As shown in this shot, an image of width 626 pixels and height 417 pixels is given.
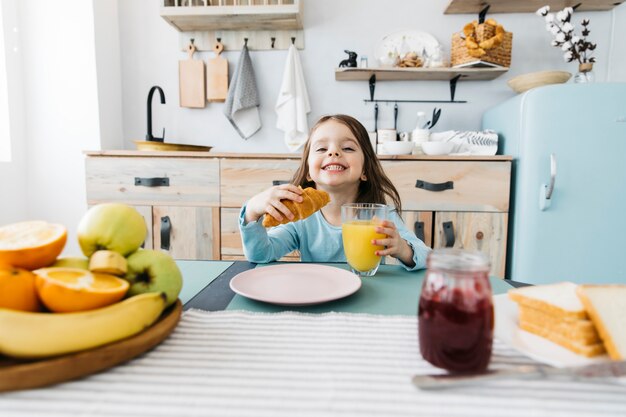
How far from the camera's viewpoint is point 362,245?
0.79 meters

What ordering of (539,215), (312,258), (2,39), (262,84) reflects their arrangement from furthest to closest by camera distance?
(262,84) < (2,39) < (539,215) < (312,258)

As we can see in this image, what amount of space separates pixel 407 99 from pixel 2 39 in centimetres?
245

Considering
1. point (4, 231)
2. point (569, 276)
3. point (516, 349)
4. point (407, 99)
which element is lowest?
point (569, 276)

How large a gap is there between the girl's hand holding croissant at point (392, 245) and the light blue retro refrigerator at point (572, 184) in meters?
1.31

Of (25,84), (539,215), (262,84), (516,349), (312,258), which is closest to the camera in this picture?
(516,349)

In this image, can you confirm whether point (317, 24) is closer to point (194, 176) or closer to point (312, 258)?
point (194, 176)

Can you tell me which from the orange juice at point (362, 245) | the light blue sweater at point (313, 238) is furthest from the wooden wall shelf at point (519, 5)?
the orange juice at point (362, 245)

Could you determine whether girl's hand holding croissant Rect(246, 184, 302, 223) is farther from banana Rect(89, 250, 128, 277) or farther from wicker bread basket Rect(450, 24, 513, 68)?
wicker bread basket Rect(450, 24, 513, 68)

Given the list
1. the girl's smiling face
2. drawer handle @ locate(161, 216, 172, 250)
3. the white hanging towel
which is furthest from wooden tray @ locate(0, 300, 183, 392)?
the white hanging towel

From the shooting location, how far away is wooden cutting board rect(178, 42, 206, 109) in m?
2.54

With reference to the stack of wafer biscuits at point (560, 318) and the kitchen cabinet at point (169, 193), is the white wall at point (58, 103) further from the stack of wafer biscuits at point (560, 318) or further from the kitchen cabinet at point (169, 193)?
the stack of wafer biscuits at point (560, 318)

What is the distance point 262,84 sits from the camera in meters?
2.57

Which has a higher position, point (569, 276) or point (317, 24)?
point (317, 24)

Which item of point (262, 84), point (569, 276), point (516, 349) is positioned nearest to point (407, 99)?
point (262, 84)
